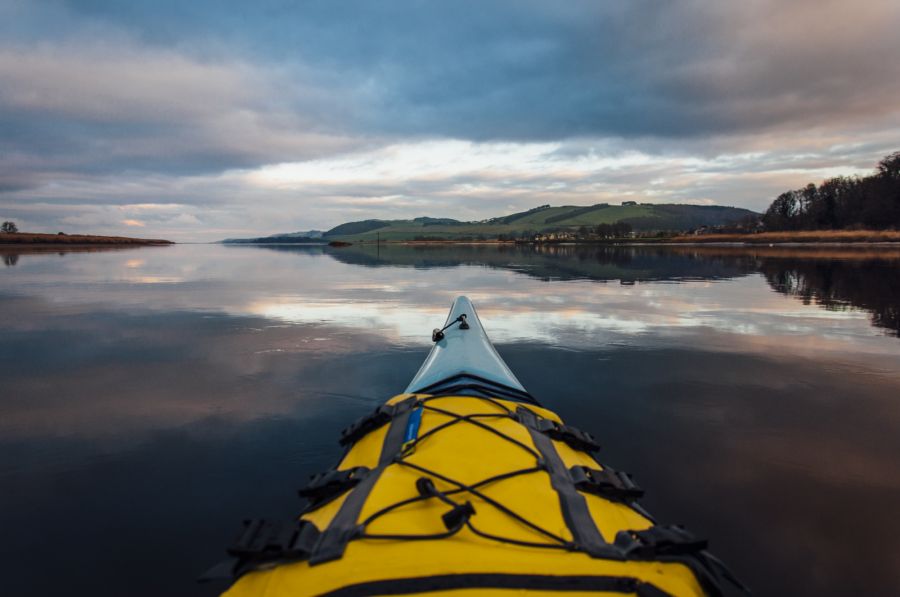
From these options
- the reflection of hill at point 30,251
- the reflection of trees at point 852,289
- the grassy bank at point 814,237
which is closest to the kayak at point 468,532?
the reflection of trees at point 852,289

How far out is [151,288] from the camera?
1838 centimetres

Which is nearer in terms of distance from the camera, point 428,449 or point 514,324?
point 428,449

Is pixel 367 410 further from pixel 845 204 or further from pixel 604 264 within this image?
pixel 845 204

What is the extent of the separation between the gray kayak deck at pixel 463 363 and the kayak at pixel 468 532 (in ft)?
5.48

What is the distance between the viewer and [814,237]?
6831cm

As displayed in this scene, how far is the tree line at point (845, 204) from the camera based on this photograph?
67875 mm

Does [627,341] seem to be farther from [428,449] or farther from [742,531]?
[428,449]

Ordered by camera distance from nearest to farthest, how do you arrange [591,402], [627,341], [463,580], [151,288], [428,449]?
1. [463,580]
2. [428,449]
3. [591,402]
4. [627,341]
5. [151,288]

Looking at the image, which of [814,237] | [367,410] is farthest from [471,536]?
[814,237]

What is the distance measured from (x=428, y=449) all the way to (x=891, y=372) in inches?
304

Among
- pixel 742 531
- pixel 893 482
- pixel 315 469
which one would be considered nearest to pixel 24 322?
pixel 315 469

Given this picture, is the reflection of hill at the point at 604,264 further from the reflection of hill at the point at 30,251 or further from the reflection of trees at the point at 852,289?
the reflection of hill at the point at 30,251

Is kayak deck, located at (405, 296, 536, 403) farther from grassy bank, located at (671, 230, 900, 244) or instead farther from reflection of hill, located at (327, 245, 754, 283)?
grassy bank, located at (671, 230, 900, 244)

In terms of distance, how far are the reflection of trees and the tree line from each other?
5911 cm
